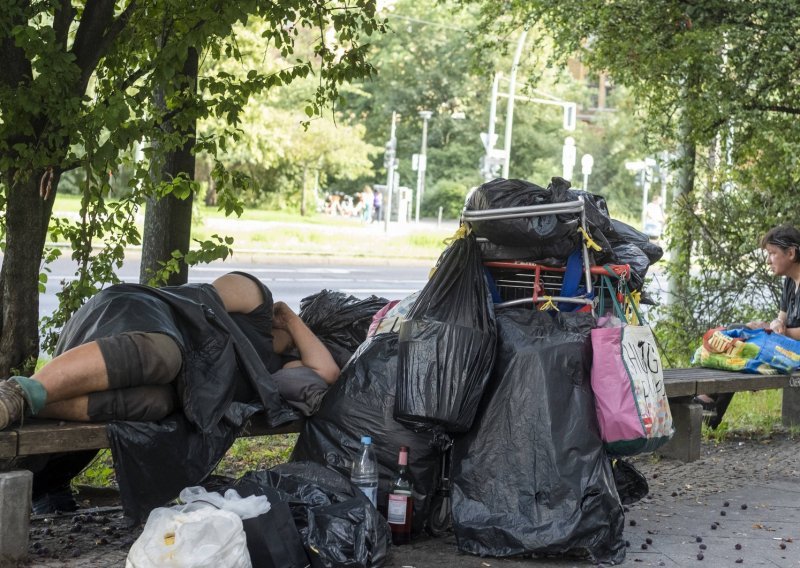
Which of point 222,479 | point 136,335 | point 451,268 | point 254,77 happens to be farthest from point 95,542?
point 254,77

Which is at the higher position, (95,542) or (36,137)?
(36,137)

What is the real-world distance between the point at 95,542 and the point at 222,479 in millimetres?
556

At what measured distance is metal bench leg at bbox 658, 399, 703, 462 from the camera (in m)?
6.20

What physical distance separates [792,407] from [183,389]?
16.1ft

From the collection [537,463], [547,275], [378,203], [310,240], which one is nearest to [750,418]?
[547,275]

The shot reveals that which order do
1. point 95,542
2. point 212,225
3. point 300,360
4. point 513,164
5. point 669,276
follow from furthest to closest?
point 513,164, point 212,225, point 669,276, point 300,360, point 95,542

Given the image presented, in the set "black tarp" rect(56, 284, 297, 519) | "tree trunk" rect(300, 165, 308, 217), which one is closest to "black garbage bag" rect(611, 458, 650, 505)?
"black tarp" rect(56, 284, 297, 519)

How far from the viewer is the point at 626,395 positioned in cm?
428

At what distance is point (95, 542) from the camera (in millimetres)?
4258

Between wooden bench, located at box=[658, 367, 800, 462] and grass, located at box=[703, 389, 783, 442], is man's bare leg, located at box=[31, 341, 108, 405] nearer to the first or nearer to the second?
wooden bench, located at box=[658, 367, 800, 462]

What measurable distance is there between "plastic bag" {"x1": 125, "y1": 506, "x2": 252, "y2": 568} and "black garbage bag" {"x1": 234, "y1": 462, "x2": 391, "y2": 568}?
32cm

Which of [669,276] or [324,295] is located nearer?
[324,295]

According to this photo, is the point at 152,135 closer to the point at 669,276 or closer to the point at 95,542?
the point at 95,542

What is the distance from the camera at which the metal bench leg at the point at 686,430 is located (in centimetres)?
620
